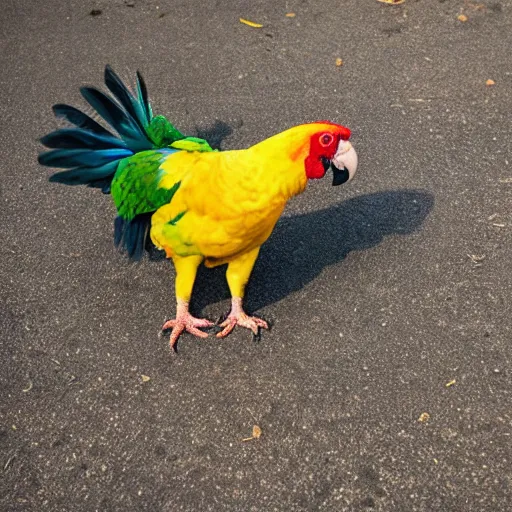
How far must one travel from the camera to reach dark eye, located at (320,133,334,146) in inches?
112

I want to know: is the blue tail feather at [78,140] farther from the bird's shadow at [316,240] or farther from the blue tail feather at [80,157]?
the bird's shadow at [316,240]

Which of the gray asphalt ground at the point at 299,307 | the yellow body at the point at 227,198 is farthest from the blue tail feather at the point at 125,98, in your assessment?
the gray asphalt ground at the point at 299,307

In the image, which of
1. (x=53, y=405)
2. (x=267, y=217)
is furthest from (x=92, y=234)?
(x=267, y=217)

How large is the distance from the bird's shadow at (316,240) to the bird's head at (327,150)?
36.0 inches

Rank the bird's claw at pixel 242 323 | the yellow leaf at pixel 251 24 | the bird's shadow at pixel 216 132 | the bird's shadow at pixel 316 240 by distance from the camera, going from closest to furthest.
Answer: the bird's claw at pixel 242 323 → the bird's shadow at pixel 316 240 → the bird's shadow at pixel 216 132 → the yellow leaf at pixel 251 24

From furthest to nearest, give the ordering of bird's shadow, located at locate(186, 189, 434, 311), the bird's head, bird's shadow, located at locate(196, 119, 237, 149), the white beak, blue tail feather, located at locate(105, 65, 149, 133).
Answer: bird's shadow, located at locate(196, 119, 237, 149) < bird's shadow, located at locate(186, 189, 434, 311) < blue tail feather, located at locate(105, 65, 149, 133) < the white beak < the bird's head

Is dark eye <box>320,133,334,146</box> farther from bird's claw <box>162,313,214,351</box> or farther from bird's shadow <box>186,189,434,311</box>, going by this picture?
bird's claw <box>162,313,214,351</box>

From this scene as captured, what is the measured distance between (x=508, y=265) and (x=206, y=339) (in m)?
1.75

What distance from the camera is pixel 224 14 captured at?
5766 millimetres

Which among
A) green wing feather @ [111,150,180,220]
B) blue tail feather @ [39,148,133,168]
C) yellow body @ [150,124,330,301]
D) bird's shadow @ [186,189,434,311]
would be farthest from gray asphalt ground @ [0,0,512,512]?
blue tail feather @ [39,148,133,168]

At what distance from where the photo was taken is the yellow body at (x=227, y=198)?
2848 mm

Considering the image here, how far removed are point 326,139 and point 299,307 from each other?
1099mm

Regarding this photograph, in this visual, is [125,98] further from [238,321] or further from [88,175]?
[238,321]

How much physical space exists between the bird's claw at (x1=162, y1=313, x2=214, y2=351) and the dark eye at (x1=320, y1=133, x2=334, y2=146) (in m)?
1.20
